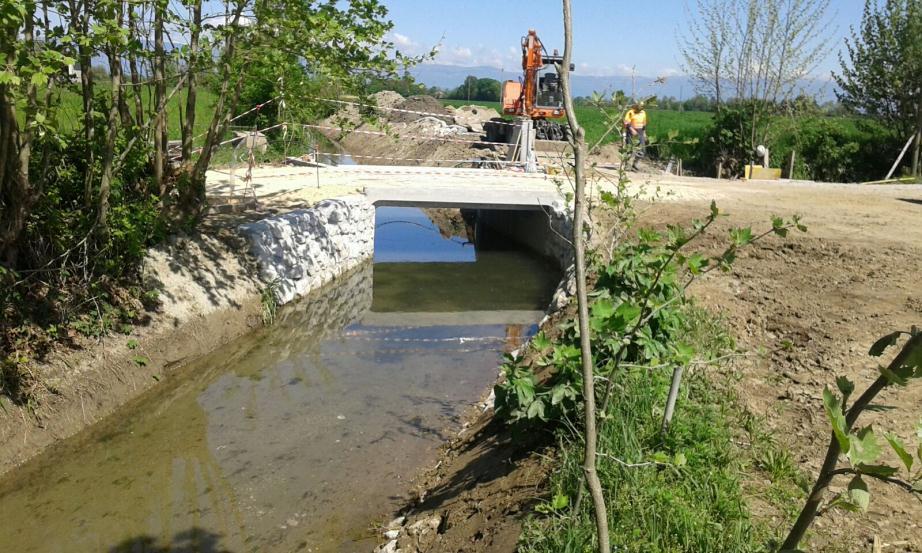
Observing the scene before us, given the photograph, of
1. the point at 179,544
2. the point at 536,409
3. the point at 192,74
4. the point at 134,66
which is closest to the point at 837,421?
the point at 536,409

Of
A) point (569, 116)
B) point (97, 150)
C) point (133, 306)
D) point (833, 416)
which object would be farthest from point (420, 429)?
point (833, 416)

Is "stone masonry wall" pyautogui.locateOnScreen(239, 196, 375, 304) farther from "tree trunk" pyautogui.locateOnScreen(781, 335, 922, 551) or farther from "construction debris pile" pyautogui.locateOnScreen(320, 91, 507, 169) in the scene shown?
"tree trunk" pyautogui.locateOnScreen(781, 335, 922, 551)

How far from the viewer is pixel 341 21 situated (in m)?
9.38

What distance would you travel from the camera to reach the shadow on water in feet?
18.5

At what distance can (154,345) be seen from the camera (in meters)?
8.78

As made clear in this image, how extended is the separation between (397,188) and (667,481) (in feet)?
35.4

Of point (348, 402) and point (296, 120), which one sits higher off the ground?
point (296, 120)

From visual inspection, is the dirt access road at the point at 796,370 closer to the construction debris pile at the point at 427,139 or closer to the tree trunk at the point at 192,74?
the tree trunk at the point at 192,74

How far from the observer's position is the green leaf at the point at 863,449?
5.35ft

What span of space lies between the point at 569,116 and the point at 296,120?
883cm

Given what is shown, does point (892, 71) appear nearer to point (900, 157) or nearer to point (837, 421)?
point (900, 157)

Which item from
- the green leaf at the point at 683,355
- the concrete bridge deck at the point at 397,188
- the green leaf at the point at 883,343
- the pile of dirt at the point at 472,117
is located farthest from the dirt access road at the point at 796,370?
the pile of dirt at the point at 472,117

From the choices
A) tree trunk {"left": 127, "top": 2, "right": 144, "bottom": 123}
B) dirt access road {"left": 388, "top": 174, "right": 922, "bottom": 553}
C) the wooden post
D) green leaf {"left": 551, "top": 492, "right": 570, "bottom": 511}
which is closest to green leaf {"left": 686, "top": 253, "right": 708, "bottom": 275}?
green leaf {"left": 551, "top": 492, "right": 570, "bottom": 511}

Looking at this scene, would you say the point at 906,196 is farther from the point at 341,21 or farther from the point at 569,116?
the point at 569,116
